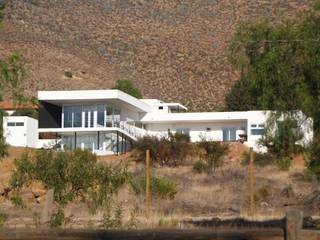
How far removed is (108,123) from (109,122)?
0.21 meters

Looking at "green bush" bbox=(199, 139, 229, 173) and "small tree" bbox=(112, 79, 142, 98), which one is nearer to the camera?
"green bush" bbox=(199, 139, 229, 173)

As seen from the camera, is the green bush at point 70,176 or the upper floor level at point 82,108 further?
the upper floor level at point 82,108

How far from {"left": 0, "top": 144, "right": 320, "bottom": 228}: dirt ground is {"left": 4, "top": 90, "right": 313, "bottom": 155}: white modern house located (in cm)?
1583

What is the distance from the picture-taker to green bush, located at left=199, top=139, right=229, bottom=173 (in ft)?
177

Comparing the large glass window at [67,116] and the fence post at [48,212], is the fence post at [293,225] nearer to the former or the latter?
the fence post at [48,212]

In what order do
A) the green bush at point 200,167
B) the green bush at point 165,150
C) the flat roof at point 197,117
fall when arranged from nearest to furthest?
the green bush at point 200,167 < the green bush at point 165,150 < the flat roof at point 197,117

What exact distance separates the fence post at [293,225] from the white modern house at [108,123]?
52242 millimetres

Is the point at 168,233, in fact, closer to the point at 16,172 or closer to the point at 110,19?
the point at 16,172

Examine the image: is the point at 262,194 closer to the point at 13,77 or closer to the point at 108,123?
the point at 13,77

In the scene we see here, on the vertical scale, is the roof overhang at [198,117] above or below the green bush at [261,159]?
above

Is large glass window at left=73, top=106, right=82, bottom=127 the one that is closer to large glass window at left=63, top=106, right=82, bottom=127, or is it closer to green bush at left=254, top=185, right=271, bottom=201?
large glass window at left=63, top=106, right=82, bottom=127

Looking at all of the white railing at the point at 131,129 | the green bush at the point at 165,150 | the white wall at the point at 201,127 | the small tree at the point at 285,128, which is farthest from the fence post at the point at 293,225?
the white wall at the point at 201,127

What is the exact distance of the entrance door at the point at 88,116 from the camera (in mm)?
66375

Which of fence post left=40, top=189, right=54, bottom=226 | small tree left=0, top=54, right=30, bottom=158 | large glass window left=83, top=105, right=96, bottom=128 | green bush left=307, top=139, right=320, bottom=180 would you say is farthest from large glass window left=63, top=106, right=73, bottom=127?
small tree left=0, top=54, right=30, bottom=158
